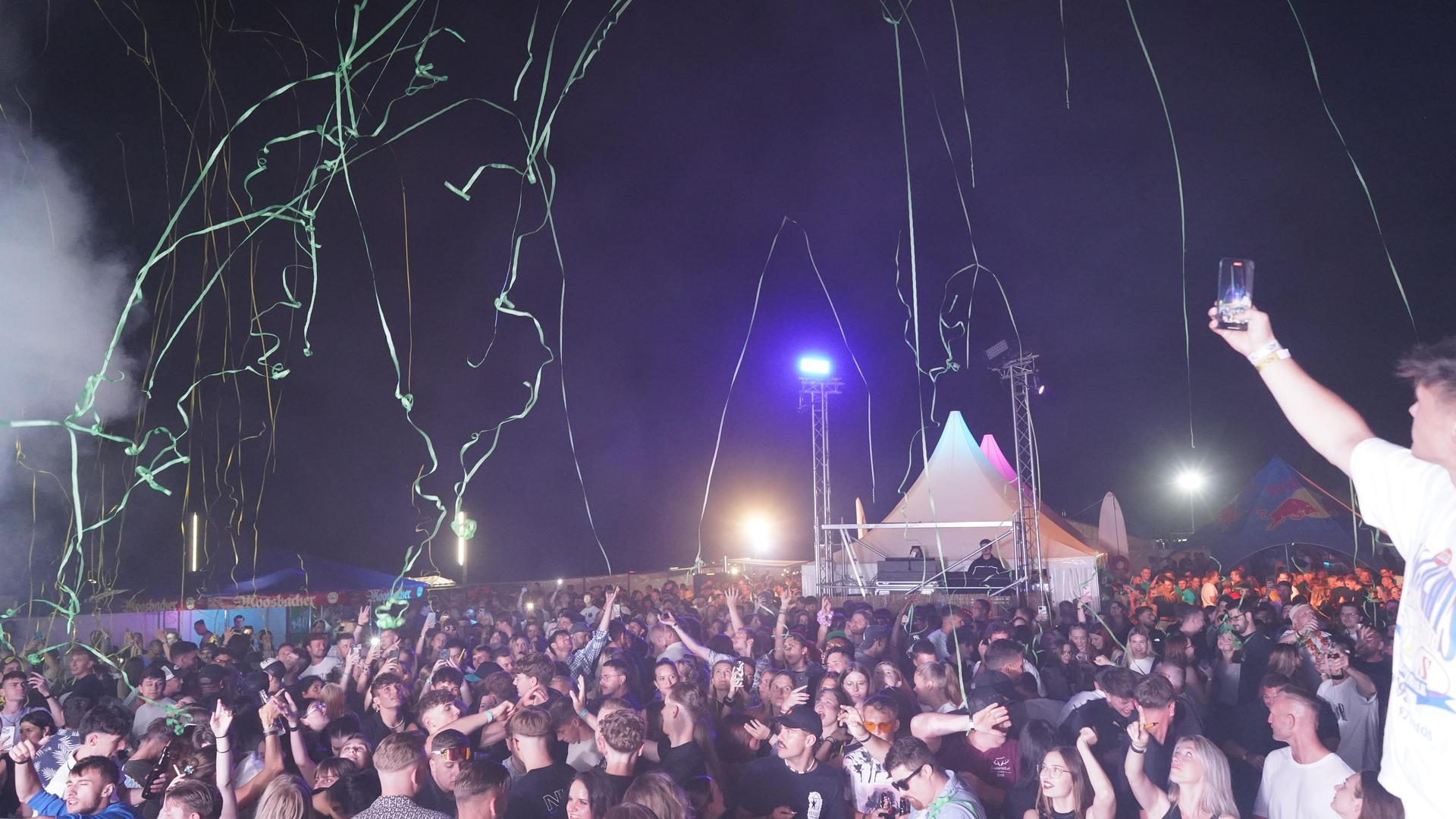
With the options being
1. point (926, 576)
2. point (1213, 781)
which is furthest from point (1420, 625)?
point (926, 576)

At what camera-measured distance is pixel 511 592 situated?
18391 millimetres

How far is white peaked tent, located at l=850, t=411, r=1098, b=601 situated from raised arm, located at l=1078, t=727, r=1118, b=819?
12395 mm

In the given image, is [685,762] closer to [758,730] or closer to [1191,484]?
[758,730]

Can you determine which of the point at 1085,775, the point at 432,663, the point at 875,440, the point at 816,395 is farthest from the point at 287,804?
the point at 875,440

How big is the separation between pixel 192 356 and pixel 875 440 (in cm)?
2488

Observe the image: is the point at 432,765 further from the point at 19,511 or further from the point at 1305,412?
the point at 19,511

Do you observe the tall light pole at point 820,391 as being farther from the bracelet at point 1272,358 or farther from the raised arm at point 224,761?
the bracelet at point 1272,358

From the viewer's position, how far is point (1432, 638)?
1656mm

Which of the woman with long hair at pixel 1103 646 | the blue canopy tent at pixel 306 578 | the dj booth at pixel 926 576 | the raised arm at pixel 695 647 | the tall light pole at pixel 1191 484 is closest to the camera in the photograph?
the raised arm at pixel 695 647

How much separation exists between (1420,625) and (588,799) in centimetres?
261

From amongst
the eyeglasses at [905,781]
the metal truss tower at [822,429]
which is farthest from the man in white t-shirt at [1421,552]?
the metal truss tower at [822,429]

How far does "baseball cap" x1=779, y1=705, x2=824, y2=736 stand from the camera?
403 centimetres

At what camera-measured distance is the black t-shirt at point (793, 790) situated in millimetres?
3834

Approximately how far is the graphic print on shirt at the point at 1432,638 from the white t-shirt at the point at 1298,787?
2030mm
